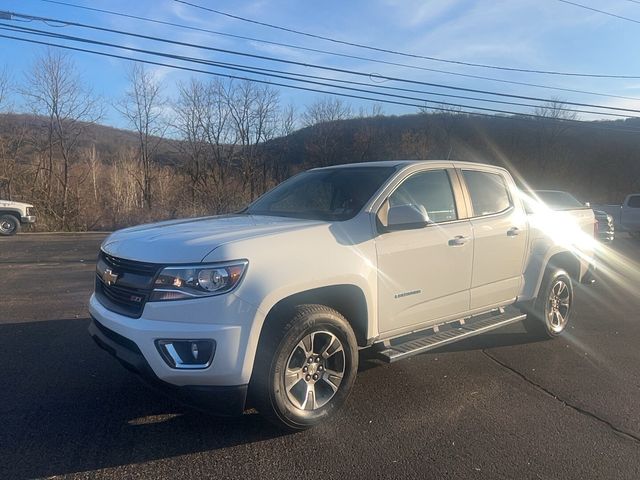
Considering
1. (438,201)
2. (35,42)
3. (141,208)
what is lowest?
(141,208)

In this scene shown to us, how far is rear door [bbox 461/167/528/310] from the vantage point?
4.68 metres

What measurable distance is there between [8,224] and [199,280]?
18.6m

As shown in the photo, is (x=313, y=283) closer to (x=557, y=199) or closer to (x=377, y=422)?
(x=377, y=422)

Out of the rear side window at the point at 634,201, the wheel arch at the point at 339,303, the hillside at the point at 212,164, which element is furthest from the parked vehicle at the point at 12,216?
the rear side window at the point at 634,201

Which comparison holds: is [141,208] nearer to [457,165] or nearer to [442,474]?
[457,165]

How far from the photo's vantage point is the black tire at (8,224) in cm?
1808

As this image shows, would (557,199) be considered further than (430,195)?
Yes

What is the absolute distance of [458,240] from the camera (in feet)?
14.4

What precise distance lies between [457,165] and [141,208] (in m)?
24.2

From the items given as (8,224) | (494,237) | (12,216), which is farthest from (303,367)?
(8,224)

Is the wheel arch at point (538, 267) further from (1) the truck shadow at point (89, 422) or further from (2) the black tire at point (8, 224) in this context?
(2) the black tire at point (8, 224)

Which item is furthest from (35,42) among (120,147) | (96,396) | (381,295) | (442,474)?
(120,147)

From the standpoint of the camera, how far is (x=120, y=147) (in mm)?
41031

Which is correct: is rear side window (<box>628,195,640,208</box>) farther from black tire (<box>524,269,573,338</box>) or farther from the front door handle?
the front door handle
